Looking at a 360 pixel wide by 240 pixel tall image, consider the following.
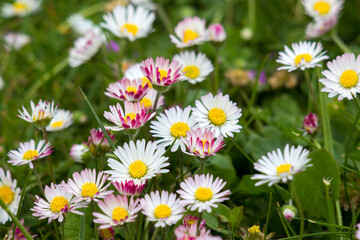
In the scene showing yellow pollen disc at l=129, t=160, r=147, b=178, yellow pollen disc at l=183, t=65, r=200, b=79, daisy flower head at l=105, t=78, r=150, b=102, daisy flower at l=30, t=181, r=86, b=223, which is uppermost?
yellow pollen disc at l=183, t=65, r=200, b=79

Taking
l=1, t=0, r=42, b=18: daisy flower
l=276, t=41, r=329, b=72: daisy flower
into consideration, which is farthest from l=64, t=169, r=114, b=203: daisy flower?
l=1, t=0, r=42, b=18: daisy flower

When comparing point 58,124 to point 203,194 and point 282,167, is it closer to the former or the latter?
point 203,194

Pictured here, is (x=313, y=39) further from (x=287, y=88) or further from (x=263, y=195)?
(x=263, y=195)

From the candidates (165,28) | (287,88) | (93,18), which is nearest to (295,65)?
(287,88)

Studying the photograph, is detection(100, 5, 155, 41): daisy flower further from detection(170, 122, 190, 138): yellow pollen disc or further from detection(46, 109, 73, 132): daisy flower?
detection(170, 122, 190, 138): yellow pollen disc

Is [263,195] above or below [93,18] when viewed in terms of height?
below
